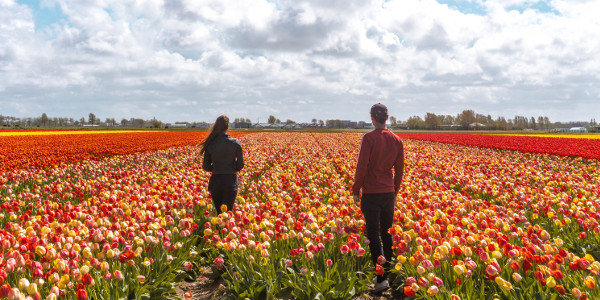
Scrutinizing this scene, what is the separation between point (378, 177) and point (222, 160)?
3212 mm

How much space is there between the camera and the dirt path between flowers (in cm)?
555

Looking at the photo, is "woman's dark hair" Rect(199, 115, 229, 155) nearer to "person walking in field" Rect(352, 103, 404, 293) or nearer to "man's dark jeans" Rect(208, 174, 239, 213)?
"man's dark jeans" Rect(208, 174, 239, 213)

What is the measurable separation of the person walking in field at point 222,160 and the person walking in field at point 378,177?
270 cm

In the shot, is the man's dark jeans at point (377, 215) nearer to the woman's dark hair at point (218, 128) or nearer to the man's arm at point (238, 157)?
the man's arm at point (238, 157)

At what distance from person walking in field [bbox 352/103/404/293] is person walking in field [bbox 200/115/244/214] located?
270 cm

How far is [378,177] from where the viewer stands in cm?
529

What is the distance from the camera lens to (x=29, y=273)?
15.3ft

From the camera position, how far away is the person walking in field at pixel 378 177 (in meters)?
5.20

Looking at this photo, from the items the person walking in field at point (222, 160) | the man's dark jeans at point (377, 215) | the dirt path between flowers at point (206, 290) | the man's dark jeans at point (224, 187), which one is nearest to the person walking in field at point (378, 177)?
the man's dark jeans at point (377, 215)

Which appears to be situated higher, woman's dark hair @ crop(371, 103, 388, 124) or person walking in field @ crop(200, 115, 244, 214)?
woman's dark hair @ crop(371, 103, 388, 124)

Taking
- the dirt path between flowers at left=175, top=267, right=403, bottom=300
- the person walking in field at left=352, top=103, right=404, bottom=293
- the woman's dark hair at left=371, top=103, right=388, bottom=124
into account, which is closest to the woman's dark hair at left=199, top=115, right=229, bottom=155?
the dirt path between flowers at left=175, top=267, right=403, bottom=300

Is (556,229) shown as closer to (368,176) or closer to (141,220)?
(368,176)

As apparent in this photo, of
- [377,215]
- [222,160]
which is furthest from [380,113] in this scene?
[222,160]

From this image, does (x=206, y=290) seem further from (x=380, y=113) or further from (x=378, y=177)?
(x=380, y=113)
